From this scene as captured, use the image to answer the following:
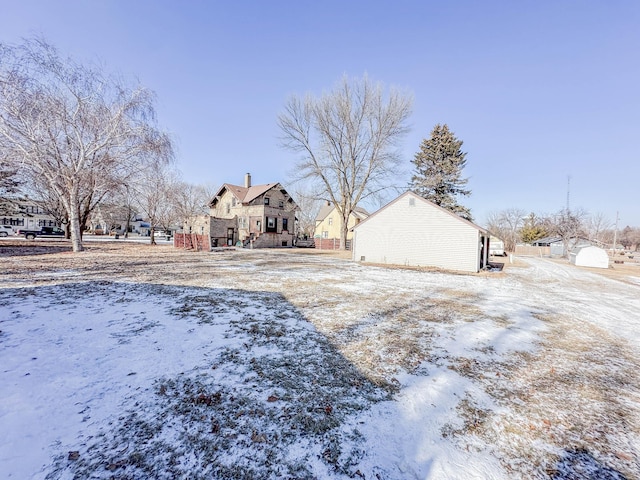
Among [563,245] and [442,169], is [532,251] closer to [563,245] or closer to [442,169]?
[563,245]

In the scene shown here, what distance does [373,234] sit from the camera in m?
19.1

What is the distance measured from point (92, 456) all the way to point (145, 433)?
379mm

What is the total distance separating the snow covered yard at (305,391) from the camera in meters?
2.25

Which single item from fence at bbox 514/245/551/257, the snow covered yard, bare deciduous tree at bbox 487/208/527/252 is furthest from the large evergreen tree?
bare deciduous tree at bbox 487/208/527/252

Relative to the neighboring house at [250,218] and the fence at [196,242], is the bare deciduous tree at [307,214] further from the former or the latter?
the fence at [196,242]

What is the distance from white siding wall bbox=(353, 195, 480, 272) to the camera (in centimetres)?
1609

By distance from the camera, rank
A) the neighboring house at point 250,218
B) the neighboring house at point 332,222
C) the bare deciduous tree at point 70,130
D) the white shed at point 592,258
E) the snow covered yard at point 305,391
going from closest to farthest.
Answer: the snow covered yard at point 305,391 < the bare deciduous tree at point 70,130 < the white shed at point 592,258 < the neighboring house at point 250,218 < the neighboring house at point 332,222

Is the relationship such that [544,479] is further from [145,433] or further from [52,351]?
[52,351]

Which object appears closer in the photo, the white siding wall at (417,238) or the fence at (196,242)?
the white siding wall at (417,238)

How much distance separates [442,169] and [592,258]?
614 inches

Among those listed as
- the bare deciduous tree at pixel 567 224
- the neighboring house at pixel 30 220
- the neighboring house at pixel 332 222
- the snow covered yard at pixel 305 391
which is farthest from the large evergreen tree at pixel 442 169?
the neighboring house at pixel 30 220

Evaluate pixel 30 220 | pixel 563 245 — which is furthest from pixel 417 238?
pixel 30 220

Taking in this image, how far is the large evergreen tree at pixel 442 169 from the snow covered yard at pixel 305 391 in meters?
23.1

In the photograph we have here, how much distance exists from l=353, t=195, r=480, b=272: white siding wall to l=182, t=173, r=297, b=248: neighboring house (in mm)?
14632
